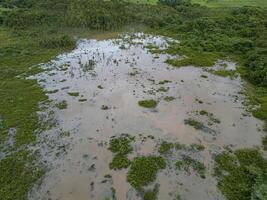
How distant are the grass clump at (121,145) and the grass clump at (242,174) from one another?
17.6ft

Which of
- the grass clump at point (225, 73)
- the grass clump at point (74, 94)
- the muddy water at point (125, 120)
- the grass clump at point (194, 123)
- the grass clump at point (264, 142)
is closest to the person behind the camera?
the muddy water at point (125, 120)

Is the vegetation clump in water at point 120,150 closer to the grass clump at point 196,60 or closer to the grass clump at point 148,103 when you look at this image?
the grass clump at point 148,103

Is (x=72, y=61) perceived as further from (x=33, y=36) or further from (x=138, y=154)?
(x=138, y=154)

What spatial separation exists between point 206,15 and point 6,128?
3336 cm

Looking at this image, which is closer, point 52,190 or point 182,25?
point 52,190

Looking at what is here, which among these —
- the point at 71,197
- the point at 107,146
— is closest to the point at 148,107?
the point at 107,146

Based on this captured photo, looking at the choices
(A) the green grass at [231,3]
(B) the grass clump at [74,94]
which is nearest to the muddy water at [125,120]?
(B) the grass clump at [74,94]

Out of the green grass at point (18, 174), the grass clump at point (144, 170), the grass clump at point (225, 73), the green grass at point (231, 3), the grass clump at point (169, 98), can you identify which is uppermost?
the green grass at point (231, 3)

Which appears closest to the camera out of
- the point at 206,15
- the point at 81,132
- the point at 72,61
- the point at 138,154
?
the point at 138,154

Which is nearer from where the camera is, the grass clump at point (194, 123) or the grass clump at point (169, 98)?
the grass clump at point (194, 123)

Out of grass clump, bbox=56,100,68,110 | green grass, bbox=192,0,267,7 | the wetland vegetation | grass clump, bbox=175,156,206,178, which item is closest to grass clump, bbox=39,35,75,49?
the wetland vegetation

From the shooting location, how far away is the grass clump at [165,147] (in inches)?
683

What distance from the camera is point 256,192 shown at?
14.0 metres

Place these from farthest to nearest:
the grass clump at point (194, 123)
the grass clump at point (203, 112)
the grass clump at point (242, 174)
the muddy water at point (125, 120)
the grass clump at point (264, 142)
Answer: the grass clump at point (203, 112) → the grass clump at point (194, 123) → the grass clump at point (264, 142) → the muddy water at point (125, 120) → the grass clump at point (242, 174)
